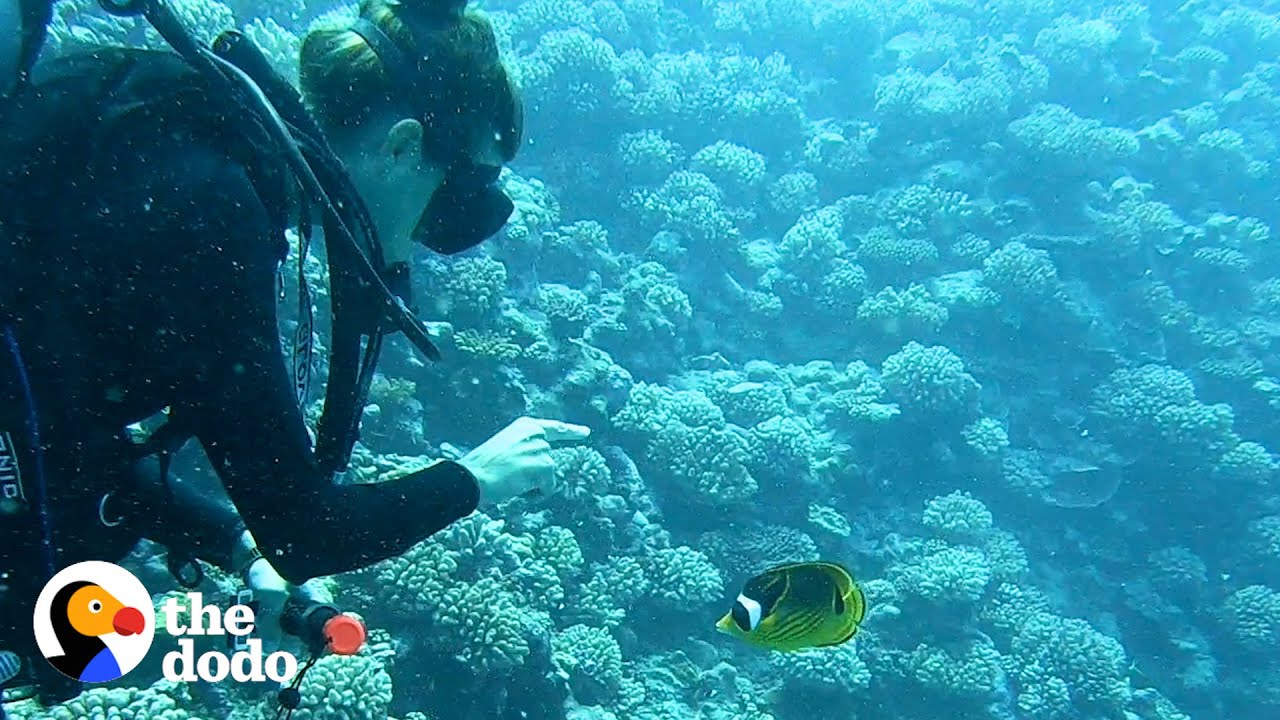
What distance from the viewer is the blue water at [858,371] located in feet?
18.3

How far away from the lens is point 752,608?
2.62 m

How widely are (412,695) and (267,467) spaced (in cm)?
348

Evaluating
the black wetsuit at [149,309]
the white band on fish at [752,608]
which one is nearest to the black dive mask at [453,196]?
the black wetsuit at [149,309]

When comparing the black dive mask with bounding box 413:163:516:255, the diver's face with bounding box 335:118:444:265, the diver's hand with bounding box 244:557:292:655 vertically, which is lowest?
the diver's hand with bounding box 244:557:292:655

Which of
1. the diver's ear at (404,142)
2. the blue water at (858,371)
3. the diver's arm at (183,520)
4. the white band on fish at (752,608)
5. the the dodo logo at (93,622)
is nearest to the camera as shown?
the the dodo logo at (93,622)

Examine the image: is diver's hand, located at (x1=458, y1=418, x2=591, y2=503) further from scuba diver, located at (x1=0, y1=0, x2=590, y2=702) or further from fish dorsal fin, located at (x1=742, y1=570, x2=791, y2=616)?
fish dorsal fin, located at (x1=742, y1=570, x2=791, y2=616)

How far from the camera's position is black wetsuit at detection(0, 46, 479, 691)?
115cm

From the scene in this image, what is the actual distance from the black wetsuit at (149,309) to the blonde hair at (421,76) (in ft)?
1.15

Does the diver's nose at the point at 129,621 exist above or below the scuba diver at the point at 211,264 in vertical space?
below

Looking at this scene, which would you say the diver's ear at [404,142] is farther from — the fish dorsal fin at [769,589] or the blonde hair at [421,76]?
the fish dorsal fin at [769,589]

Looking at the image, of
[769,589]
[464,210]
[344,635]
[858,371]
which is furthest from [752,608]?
[858,371]

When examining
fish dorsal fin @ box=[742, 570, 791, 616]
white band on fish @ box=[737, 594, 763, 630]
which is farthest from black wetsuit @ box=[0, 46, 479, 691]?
fish dorsal fin @ box=[742, 570, 791, 616]

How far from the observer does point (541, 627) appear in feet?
15.1

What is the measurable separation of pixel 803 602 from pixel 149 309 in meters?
2.33
